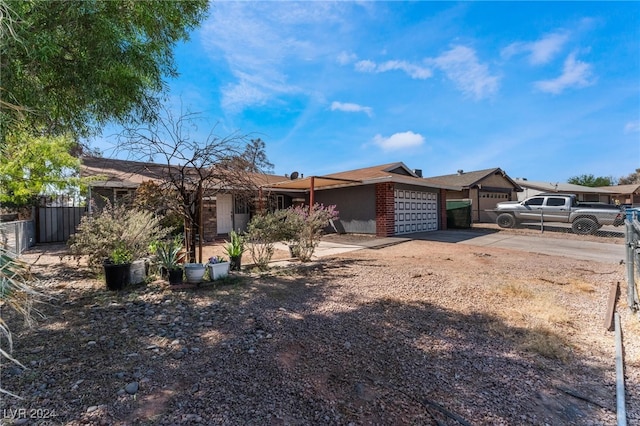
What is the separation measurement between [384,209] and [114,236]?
9408 millimetres

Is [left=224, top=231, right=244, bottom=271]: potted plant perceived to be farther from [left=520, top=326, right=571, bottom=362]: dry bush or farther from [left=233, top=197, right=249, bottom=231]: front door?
[left=233, top=197, right=249, bottom=231]: front door

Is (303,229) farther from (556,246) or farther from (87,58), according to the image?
(556,246)

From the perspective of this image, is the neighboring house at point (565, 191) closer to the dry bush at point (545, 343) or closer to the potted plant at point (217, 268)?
the dry bush at point (545, 343)

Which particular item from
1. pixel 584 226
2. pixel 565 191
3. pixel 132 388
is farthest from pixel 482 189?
pixel 132 388

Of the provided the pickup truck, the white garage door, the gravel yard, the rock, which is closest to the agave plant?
the rock

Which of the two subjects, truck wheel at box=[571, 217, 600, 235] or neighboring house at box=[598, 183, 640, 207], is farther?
neighboring house at box=[598, 183, 640, 207]

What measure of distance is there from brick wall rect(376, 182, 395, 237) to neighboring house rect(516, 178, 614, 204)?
19.8m

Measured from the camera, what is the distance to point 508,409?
2.31 meters

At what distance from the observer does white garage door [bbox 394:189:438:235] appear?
1327cm

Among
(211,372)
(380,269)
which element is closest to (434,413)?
(211,372)

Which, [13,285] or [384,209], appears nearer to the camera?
[13,285]

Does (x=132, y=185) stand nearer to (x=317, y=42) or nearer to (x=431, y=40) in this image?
(x=317, y=42)

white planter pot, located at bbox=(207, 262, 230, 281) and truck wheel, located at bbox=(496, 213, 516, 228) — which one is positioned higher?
truck wheel, located at bbox=(496, 213, 516, 228)

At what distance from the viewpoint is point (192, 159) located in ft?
18.0
